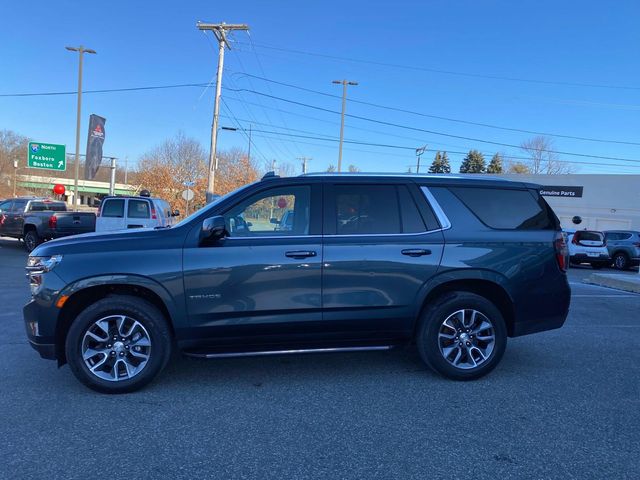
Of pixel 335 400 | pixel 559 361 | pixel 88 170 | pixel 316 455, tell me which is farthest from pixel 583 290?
pixel 88 170

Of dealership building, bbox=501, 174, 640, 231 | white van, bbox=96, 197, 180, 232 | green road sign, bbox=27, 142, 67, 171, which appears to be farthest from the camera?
dealership building, bbox=501, 174, 640, 231

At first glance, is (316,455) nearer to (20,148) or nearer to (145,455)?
(145,455)

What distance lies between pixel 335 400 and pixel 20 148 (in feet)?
242

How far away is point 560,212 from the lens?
35.6 m

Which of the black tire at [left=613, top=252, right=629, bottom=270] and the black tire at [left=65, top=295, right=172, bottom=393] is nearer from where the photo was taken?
the black tire at [left=65, top=295, right=172, bottom=393]

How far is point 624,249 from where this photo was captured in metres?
18.6

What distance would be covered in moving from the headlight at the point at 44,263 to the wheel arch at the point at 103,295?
250mm

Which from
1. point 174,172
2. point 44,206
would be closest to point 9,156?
point 174,172

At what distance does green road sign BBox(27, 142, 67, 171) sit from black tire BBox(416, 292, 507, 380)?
32.2 metres

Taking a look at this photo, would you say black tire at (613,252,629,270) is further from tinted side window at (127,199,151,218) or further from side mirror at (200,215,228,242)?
side mirror at (200,215,228,242)

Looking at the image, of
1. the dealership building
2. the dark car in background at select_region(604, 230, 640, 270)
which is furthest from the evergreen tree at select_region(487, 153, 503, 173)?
the dark car in background at select_region(604, 230, 640, 270)

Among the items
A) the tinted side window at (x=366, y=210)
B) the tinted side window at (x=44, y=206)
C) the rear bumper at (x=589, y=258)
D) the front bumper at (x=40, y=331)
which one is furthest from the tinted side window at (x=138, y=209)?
the rear bumper at (x=589, y=258)

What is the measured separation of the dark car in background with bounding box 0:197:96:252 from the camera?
15055mm

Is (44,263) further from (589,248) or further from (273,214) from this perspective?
(589,248)
